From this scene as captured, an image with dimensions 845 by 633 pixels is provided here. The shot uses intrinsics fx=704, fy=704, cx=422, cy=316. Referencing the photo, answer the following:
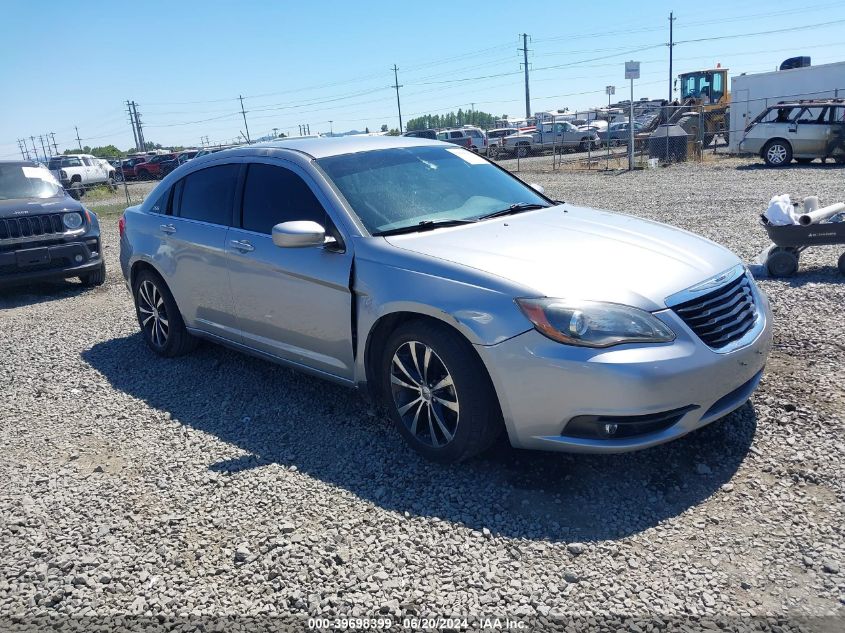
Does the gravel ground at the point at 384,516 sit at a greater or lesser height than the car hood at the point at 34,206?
lesser

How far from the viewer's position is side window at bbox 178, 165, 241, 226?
506 centimetres

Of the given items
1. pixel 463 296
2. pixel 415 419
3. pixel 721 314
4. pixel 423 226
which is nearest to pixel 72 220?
pixel 423 226

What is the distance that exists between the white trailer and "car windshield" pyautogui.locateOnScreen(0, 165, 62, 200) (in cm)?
2287

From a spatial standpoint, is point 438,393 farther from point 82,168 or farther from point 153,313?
point 82,168

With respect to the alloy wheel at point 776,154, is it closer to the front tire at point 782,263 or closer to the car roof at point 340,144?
the front tire at point 782,263

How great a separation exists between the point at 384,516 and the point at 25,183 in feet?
27.9

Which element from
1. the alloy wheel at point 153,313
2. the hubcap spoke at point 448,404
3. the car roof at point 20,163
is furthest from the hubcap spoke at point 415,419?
the car roof at point 20,163

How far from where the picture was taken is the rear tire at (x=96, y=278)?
955cm

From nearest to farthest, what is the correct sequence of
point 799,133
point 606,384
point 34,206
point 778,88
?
point 606,384 < point 34,206 < point 799,133 < point 778,88

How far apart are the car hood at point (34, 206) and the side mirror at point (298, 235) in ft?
20.5

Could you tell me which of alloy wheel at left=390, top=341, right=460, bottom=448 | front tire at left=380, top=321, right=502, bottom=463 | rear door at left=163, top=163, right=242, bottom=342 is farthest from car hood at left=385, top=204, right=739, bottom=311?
rear door at left=163, top=163, right=242, bottom=342

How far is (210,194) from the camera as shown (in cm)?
527

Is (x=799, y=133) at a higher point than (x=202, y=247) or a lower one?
lower

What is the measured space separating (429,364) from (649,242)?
143 cm
